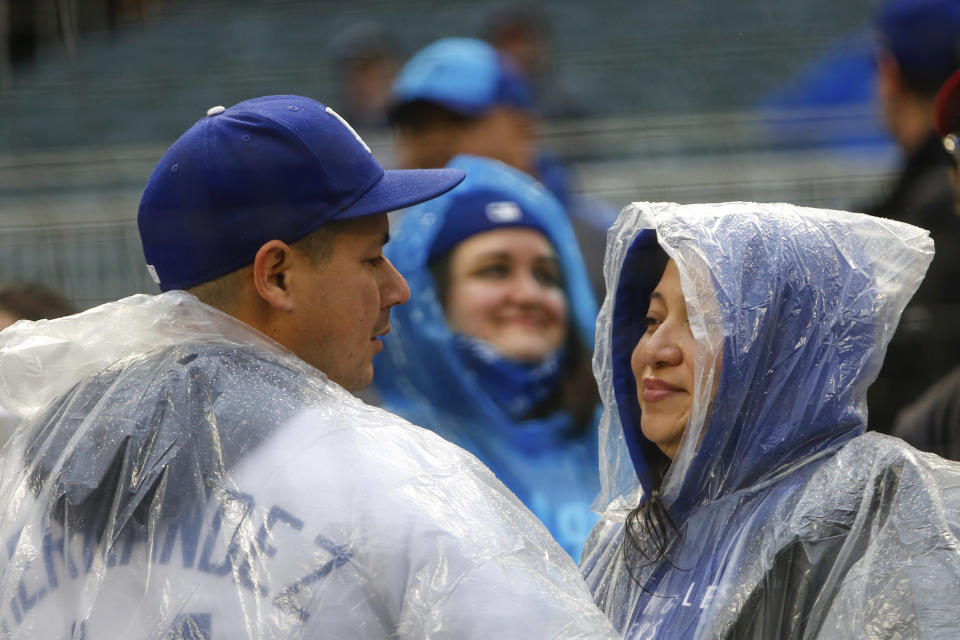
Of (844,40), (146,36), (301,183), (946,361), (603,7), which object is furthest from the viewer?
(603,7)

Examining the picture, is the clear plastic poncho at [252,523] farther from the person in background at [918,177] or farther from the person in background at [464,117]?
the person in background at [464,117]

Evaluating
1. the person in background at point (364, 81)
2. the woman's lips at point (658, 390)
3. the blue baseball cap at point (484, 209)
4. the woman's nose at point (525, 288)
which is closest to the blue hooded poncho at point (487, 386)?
the blue baseball cap at point (484, 209)

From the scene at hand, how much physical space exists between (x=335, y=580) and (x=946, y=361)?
2042mm

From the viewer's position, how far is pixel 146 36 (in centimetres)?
616

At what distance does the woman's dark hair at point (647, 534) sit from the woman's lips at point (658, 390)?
5.5 inches

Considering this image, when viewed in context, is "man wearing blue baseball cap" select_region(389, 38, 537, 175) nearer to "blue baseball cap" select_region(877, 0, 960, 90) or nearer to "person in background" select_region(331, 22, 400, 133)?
"person in background" select_region(331, 22, 400, 133)

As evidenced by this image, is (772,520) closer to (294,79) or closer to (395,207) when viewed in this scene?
(395,207)

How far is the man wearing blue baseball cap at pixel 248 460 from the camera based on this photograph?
1.28 meters

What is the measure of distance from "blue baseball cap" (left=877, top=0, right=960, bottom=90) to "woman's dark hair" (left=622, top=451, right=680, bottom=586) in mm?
1483

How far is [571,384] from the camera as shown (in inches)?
117

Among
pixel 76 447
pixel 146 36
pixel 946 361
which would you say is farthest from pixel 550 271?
pixel 146 36

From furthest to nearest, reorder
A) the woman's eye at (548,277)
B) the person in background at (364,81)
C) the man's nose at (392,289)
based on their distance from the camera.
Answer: the person in background at (364,81) → the woman's eye at (548,277) → the man's nose at (392,289)

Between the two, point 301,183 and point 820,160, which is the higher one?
point 301,183

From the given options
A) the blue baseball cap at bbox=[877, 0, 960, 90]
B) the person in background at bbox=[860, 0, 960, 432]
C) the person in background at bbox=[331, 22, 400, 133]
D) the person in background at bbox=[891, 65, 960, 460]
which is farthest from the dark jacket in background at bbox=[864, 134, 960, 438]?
the person in background at bbox=[331, 22, 400, 133]
